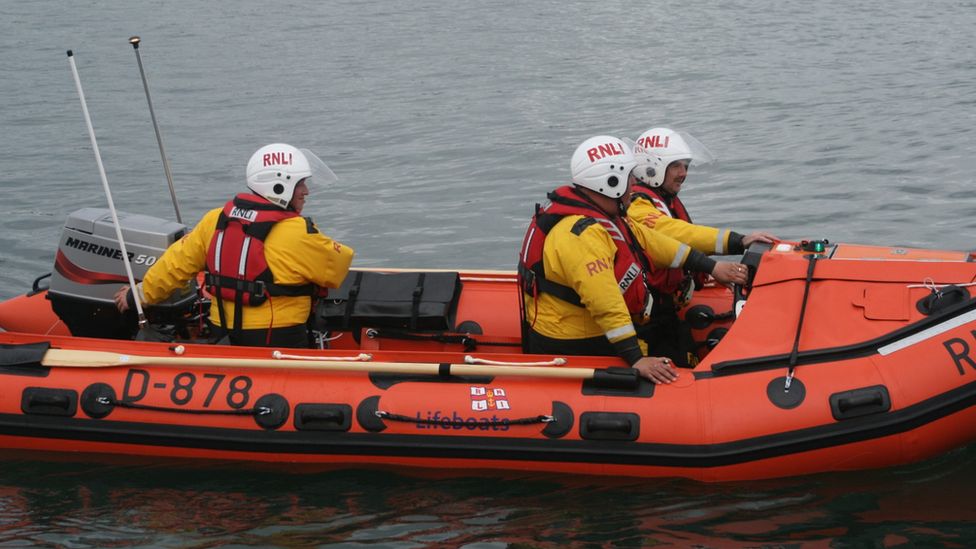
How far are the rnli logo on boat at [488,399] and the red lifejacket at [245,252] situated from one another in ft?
Answer: 3.21

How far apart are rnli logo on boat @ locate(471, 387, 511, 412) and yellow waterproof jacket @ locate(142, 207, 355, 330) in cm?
87

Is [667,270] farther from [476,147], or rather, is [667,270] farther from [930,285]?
[476,147]

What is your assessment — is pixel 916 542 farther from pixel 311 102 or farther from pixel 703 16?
pixel 703 16

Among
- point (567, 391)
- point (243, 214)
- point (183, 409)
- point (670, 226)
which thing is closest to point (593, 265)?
point (567, 391)

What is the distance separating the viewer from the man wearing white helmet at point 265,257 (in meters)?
5.34

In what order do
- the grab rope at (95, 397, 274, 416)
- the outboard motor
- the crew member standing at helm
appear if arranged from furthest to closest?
the outboard motor
the grab rope at (95, 397, 274, 416)
the crew member standing at helm

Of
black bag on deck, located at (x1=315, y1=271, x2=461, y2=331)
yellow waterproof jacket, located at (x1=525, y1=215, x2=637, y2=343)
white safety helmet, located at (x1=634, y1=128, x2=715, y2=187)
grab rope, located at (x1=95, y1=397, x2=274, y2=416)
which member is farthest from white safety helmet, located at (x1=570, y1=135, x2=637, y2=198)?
grab rope, located at (x1=95, y1=397, x2=274, y2=416)

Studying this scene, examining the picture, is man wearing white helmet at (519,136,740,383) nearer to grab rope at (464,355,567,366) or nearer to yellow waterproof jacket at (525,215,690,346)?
yellow waterproof jacket at (525,215,690,346)

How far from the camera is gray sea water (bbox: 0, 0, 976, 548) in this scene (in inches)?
196

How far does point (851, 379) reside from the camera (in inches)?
190

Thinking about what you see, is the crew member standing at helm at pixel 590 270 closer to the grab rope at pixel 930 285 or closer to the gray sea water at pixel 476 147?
the gray sea water at pixel 476 147

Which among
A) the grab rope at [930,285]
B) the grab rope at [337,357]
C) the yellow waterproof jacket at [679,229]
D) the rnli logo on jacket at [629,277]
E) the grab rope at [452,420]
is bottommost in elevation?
the grab rope at [452,420]

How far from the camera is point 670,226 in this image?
563 centimetres

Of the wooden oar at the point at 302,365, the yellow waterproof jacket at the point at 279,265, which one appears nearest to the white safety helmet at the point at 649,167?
the wooden oar at the point at 302,365
